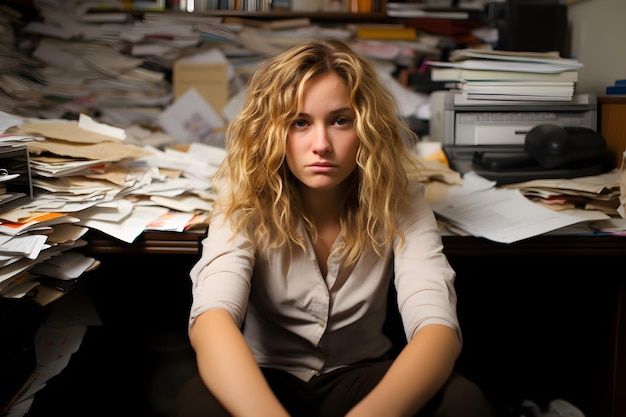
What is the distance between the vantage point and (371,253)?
1.11 metres

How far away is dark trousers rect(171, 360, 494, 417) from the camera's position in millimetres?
881

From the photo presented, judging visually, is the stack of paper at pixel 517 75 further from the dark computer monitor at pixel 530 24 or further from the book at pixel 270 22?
the book at pixel 270 22

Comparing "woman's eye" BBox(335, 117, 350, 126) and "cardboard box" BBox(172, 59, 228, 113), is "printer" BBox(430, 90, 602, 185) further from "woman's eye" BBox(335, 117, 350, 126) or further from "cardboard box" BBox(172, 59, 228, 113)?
"cardboard box" BBox(172, 59, 228, 113)

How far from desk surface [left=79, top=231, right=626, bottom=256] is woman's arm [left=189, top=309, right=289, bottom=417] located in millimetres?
240

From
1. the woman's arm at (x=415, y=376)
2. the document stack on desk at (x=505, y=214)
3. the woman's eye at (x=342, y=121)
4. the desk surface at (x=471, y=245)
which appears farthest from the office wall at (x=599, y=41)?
the woman's arm at (x=415, y=376)

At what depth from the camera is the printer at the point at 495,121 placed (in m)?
1.54

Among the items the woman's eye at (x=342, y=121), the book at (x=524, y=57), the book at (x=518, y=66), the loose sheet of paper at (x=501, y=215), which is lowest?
the loose sheet of paper at (x=501, y=215)

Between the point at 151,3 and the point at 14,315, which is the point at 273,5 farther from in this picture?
the point at 14,315

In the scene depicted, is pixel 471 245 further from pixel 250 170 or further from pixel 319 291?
pixel 250 170

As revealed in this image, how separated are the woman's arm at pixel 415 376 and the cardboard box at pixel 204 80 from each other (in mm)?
1363

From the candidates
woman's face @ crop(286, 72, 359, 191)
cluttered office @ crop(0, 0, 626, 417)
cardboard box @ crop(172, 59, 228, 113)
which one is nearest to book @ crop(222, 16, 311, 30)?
cluttered office @ crop(0, 0, 626, 417)

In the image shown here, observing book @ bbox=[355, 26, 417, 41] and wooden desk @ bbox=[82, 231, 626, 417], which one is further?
book @ bbox=[355, 26, 417, 41]

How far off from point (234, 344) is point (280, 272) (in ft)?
0.72

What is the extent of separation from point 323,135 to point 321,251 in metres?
0.24
